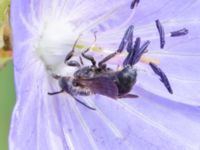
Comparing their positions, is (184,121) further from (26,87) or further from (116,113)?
(26,87)

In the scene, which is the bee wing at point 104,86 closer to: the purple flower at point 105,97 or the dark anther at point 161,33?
the purple flower at point 105,97

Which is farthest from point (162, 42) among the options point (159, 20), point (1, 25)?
point (1, 25)

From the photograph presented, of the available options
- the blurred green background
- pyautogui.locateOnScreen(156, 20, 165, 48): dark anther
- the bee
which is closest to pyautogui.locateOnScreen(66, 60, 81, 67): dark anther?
the bee

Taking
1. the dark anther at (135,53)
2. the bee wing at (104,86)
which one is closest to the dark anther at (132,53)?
the dark anther at (135,53)

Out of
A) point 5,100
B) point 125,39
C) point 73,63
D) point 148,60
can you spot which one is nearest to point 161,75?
point 148,60

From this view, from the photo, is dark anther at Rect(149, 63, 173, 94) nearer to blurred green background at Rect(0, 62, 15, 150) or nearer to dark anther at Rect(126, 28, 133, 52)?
dark anther at Rect(126, 28, 133, 52)

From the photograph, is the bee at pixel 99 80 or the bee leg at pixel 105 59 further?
the bee leg at pixel 105 59
